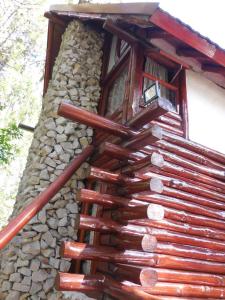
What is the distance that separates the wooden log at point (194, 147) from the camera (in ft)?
15.9

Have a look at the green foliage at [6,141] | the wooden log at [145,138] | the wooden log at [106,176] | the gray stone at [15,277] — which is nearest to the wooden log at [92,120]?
the wooden log at [145,138]

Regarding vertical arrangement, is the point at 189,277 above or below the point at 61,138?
below

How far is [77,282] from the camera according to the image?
3512 millimetres

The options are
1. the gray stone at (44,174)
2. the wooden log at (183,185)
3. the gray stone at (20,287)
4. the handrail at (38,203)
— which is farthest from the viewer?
the gray stone at (44,174)

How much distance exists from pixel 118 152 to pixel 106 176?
40cm

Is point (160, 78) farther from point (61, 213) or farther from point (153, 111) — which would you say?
point (61, 213)

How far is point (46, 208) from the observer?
5.18 meters

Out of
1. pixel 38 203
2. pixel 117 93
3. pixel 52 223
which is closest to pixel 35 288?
pixel 52 223

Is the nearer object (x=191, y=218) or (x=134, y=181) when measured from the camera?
(x=134, y=181)

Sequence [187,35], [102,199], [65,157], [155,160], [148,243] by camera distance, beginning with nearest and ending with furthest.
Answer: [148,243] → [155,160] → [102,199] → [187,35] → [65,157]

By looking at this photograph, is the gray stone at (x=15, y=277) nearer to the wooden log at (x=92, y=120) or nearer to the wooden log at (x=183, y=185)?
the wooden log at (x=183, y=185)

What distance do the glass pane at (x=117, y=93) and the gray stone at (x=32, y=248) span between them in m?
3.01

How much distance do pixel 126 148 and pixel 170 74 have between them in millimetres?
2116

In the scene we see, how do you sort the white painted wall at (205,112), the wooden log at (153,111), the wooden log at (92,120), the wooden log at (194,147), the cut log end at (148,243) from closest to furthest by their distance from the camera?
the cut log end at (148,243) < the wooden log at (153,111) < the wooden log at (92,120) < the wooden log at (194,147) < the white painted wall at (205,112)
